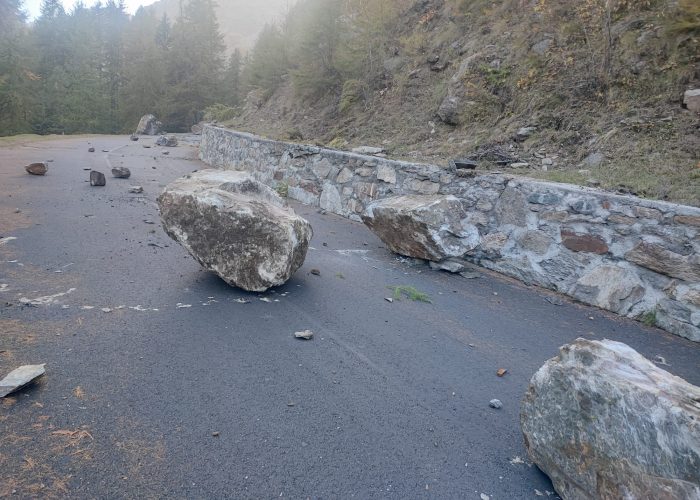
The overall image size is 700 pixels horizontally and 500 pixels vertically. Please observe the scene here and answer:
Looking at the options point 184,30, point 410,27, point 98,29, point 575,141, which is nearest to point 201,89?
point 184,30

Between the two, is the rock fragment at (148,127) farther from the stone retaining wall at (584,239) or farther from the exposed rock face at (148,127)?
the stone retaining wall at (584,239)

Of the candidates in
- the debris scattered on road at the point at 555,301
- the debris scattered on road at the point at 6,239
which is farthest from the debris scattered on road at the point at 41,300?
the debris scattered on road at the point at 555,301

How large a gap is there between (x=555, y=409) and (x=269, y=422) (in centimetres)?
172

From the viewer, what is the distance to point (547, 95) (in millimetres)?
9023

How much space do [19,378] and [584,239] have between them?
568 centimetres

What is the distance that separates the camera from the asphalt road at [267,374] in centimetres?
253

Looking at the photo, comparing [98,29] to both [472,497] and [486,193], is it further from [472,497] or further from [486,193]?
[472,497]

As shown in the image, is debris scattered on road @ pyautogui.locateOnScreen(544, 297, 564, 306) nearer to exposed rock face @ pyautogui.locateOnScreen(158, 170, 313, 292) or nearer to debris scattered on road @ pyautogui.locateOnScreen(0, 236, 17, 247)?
exposed rock face @ pyautogui.locateOnScreen(158, 170, 313, 292)

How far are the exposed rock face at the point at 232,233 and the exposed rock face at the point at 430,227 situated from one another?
1.90 metres

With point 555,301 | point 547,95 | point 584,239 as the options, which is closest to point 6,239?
point 555,301

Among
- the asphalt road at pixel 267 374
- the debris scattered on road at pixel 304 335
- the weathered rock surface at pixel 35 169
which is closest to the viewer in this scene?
the asphalt road at pixel 267 374

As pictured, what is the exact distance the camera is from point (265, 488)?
2428 mm

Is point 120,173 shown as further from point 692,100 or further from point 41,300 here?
point 692,100

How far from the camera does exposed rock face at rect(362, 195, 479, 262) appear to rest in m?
6.28
